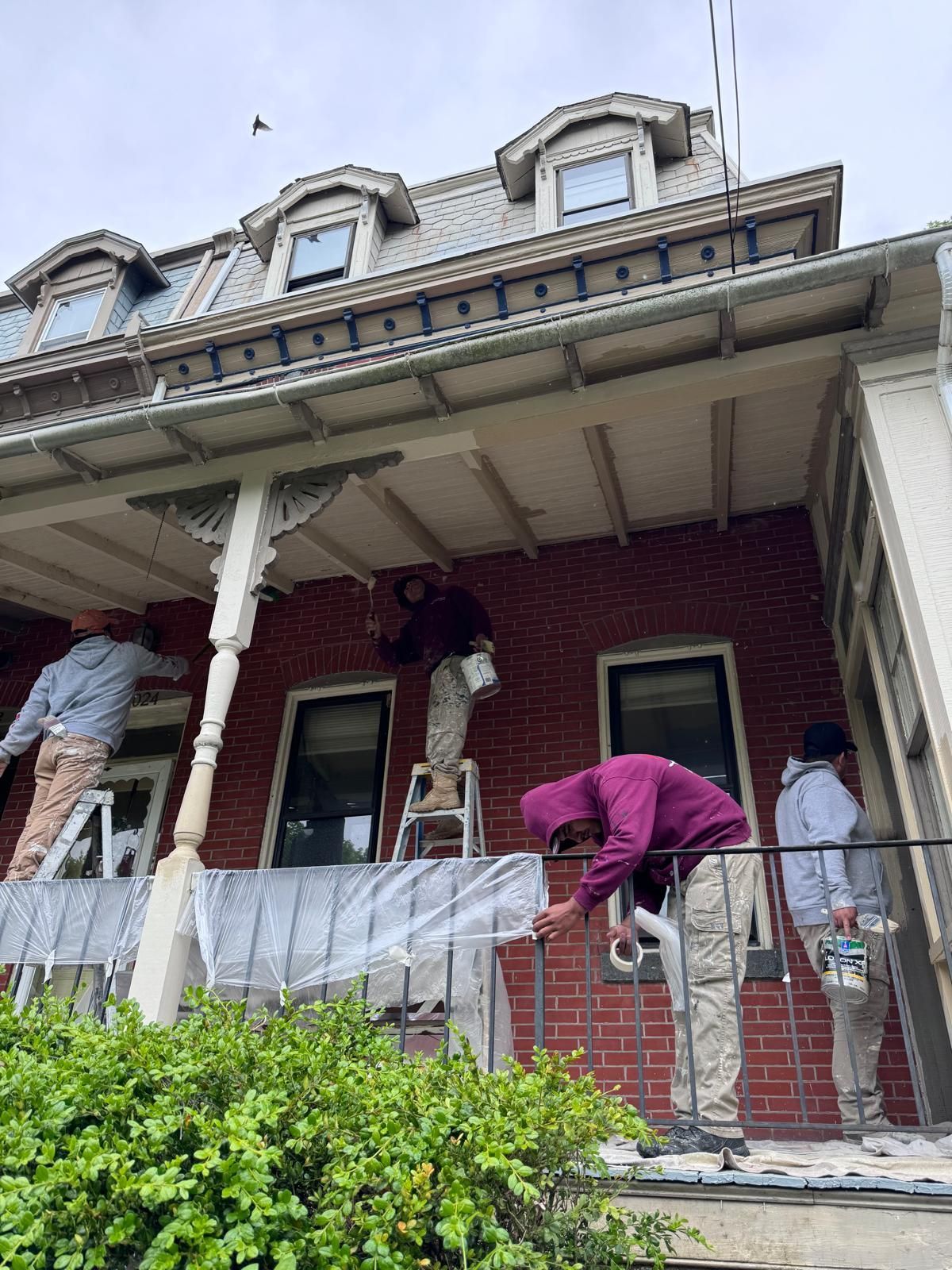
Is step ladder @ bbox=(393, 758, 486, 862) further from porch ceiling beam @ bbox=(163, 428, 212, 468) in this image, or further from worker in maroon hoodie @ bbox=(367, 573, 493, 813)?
porch ceiling beam @ bbox=(163, 428, 212, 468)

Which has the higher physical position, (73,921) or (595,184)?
(595,184)

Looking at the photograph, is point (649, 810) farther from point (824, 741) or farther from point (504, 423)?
point (504, 423)

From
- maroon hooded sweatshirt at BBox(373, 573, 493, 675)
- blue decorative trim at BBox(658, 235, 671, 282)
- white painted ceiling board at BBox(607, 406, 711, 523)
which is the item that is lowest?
maroon hooded sweatshirt at BBox(373, 573, 493, 675)

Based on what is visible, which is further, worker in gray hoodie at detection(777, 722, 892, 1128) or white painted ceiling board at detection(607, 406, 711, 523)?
white painted ceiling board at detection(607, 406, 711, 523)

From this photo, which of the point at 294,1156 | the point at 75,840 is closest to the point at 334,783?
the point at 75,840

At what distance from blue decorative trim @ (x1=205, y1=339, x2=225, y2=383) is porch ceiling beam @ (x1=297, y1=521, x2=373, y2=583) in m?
1.36

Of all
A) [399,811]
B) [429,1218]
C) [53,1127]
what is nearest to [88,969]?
[399,811]

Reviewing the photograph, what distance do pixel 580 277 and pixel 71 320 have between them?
19.6 ft

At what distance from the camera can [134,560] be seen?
21.4ft

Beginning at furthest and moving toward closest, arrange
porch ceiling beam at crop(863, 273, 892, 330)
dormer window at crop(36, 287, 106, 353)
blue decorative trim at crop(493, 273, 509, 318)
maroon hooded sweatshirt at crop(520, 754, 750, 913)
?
dormer window at crop(36, 287, 106, 353), blue decorative trim at crop(493, 273, 509, 318), porch ceiling beam at crop(863, 273, 892, 330), maroon hooded sweatshirt at crop(520, 754, 750, 913)

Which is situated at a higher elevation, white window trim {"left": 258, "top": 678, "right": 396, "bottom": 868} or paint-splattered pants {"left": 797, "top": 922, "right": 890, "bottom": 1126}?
white window trim {"left": 258, "top": 678, "right": 396, "bottom": 868}

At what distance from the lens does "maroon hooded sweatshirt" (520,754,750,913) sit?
3275 millimetres

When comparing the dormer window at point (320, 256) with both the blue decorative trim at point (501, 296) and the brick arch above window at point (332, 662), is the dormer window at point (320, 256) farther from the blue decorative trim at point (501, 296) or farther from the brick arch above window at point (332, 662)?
the brick arch above window at point (332, 662)

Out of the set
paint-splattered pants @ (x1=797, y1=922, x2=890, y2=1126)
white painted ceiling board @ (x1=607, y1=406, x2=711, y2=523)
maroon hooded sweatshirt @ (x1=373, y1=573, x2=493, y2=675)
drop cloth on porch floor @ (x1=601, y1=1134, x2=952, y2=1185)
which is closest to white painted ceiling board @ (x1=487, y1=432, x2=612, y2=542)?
white painted ceiling board @ (x1=607, y1=406, x2=711, y2=523)
